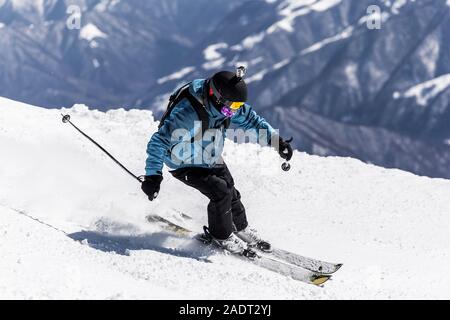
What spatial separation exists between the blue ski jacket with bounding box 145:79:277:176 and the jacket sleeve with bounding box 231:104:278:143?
78 centimetres

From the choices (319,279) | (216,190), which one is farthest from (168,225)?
(319,279)

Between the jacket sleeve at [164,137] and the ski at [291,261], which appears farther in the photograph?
Answer: the ski at [291,261]

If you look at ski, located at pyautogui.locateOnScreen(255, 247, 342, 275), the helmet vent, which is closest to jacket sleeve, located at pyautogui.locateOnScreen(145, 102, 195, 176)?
the helmet vent

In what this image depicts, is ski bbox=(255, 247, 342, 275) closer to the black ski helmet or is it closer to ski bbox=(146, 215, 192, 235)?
ski bbox=(146, 215, 192, 235)

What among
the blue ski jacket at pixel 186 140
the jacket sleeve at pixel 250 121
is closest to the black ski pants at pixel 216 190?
the blue ski jacket at pixel 186 140

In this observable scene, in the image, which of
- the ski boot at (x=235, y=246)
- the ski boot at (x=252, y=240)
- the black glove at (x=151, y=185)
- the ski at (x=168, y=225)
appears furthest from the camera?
the ski at (x=168, y=225)

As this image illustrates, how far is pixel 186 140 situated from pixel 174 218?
98.4 inches

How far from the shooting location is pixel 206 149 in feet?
26.2

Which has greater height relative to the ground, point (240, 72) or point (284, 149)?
point (240, 72)

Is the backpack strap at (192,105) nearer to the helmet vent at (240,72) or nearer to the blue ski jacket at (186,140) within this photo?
the blue ski jacket at (186,140)

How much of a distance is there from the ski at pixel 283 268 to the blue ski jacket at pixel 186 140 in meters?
1.31

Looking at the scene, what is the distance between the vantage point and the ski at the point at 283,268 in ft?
24.8

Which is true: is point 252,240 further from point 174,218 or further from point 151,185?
point 151,185
